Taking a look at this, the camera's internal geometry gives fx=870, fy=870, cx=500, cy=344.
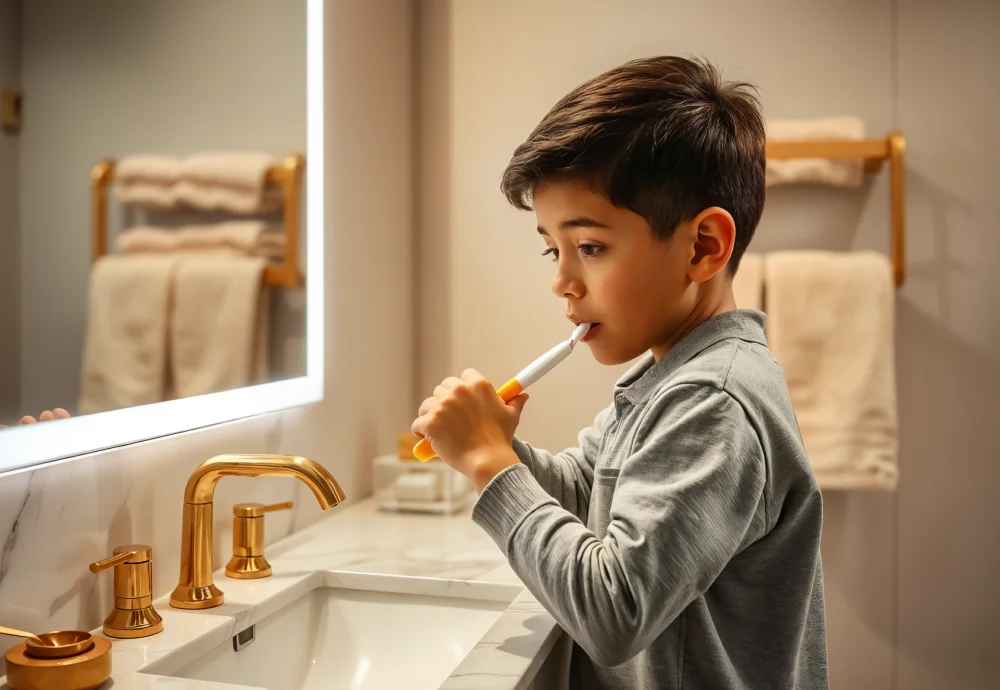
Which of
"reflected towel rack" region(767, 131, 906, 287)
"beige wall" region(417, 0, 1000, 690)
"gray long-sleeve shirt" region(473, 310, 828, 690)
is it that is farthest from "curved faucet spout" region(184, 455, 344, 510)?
"reflected towel rack" region(767, 131, 906, 287)

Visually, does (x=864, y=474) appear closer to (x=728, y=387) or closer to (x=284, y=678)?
(x=728, y=387)

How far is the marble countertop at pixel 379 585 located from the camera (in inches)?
29.6

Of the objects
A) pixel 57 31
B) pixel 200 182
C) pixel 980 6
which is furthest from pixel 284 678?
pixel 980 6

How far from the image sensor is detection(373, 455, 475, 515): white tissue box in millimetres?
1362

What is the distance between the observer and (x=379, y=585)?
1048 millimetres

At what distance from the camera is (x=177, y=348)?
92 centimetres

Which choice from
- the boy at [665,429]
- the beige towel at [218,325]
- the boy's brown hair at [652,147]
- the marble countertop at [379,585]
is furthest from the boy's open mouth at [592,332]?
the beige towel at [218,325]

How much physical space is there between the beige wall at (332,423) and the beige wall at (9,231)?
9cm

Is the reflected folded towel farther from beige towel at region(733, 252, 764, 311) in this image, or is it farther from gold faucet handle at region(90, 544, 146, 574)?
beige towel at region(733, 252, 764, 311)

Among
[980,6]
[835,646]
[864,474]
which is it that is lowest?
[835,646]

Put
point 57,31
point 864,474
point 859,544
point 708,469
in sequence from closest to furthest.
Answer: point 708,469 → point 57,31 → point 864,474 → point 859,544

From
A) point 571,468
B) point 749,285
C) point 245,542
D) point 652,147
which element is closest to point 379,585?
point 245,542

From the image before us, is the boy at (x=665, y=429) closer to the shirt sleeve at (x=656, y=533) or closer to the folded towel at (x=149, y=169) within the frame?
the shirt sleeve at (x=656, y=533)

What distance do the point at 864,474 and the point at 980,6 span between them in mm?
810
